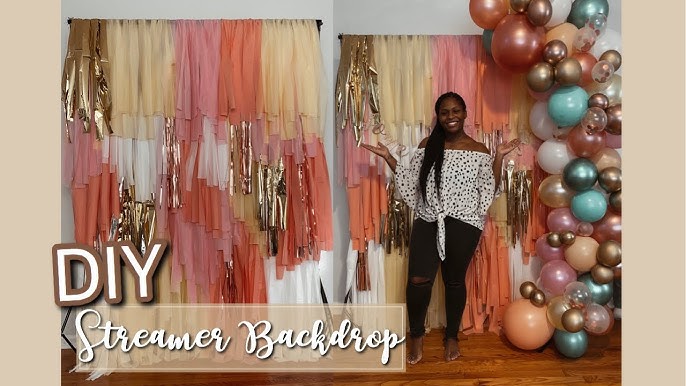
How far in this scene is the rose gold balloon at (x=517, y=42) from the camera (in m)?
2.72

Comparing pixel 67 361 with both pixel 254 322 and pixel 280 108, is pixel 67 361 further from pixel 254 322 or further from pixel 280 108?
pixel 280 108

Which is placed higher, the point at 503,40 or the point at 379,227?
the point at 503,40

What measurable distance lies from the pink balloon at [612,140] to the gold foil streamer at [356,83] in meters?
1.17

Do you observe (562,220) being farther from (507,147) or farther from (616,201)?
(507,147)

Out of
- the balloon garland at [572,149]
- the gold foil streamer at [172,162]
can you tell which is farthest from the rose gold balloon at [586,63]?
the gold foil streamer at [172,162]

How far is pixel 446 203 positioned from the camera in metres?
2.89

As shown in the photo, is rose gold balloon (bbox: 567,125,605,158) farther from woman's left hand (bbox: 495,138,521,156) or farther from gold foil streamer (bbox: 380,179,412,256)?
gold foil streamer (bbox: 380,179,412,256)

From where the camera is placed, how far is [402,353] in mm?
2859

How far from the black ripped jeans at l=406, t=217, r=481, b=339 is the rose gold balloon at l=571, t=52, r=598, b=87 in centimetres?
91

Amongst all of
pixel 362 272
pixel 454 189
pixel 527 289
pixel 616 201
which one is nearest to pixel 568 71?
pixel 616 201

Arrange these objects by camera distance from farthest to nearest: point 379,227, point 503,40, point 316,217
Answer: point 379,227 < point 316,217 < point 503,40

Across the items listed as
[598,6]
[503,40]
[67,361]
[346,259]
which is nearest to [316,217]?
[346,259]

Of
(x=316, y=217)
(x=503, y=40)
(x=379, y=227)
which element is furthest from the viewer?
(x=379, y=227)

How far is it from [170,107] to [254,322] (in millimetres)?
1187
